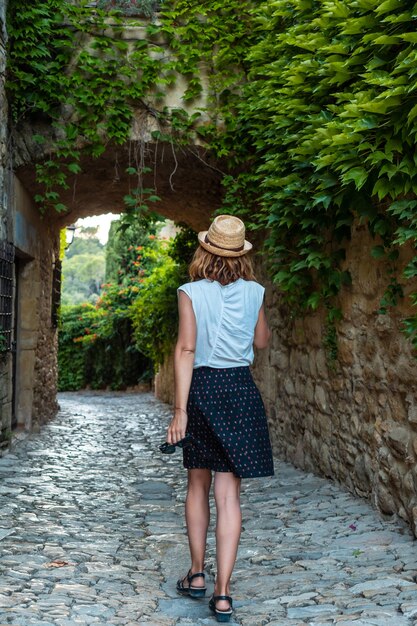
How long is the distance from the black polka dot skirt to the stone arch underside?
3745 mm

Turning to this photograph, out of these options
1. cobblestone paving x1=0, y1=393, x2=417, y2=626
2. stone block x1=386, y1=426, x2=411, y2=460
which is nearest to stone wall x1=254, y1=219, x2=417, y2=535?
stone block x1=386, y1=426, x2=411, y2=460

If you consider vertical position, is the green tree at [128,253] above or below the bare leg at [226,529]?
above

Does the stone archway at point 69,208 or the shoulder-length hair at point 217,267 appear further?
the stone archway at point 69,208

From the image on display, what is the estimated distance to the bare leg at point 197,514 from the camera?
272cm

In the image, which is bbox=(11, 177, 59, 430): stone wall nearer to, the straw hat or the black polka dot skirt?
the straw hat

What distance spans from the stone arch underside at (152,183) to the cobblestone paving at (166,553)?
2.68m

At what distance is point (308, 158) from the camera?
4047mm

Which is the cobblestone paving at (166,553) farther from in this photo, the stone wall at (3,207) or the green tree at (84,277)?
the green tree at (84,277)

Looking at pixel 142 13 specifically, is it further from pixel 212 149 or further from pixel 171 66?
pixel 212 149

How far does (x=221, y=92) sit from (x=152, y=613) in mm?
4656

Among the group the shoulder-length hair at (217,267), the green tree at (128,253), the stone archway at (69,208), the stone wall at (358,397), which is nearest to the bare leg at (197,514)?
the shoulder-length hair at (217,267)

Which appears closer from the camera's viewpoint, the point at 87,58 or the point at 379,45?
the point at 379,45

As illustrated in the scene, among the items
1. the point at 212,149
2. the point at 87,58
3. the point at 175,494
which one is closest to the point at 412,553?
the point at 175,494

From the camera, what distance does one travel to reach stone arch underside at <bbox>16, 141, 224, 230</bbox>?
657 centimetres
